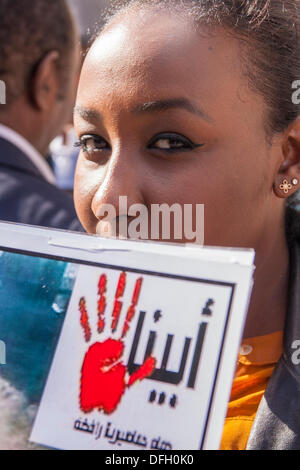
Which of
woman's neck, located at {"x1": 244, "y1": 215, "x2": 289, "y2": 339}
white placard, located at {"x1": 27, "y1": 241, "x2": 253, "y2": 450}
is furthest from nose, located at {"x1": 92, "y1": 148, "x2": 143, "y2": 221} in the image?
woman's neck, located at {"x1": 244, "y1": 215, "x2": 289, "y2": 339}

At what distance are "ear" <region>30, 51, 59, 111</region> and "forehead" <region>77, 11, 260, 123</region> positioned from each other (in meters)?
A: 1.03

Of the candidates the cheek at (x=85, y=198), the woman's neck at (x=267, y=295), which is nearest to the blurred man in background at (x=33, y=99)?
the cheek at (x=85, y=198)

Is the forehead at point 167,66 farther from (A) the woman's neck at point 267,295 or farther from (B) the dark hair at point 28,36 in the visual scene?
(B) the dark hair at point 28,36

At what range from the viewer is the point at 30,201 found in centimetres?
176

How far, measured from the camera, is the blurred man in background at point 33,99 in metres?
1.76

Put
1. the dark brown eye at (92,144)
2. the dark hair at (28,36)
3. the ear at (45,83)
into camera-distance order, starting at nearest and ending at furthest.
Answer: the dark brown eye at (92,144), the dark hair at (28,36), the ear at (45,83)

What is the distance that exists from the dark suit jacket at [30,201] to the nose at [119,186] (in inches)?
23.8

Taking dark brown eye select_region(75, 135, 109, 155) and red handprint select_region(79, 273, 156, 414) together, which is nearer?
red handprint select_region(79, 273, 156, 414)

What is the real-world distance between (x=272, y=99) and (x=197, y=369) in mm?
605

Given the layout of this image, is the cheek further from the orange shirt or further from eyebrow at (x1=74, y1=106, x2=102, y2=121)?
the orange shirt

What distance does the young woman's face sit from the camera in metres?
1.05

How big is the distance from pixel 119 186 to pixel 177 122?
0.51ft
